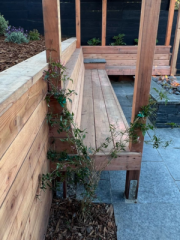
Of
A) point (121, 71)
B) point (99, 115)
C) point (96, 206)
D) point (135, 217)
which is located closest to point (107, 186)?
point (96, 206)

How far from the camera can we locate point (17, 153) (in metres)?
1.02

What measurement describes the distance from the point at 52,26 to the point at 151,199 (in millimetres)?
1797

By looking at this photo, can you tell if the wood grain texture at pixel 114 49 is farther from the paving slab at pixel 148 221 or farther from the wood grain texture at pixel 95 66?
the paving slab at pixel 148 221

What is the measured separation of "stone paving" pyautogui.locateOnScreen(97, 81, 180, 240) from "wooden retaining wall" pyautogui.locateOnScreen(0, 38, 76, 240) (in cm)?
77

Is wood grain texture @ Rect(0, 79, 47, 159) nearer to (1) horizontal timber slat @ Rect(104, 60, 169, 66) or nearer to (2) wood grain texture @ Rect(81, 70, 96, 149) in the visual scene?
(2) wood grain texture @ Rect(81, 70, 96, 149)

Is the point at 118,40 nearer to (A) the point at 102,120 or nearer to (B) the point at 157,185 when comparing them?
(A) the point at 102,120

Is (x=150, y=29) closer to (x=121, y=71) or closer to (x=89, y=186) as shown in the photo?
(x=89, y=186)

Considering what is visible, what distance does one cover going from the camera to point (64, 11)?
6941mm

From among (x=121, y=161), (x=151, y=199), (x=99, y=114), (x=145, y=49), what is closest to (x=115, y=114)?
(x=99, y=114)

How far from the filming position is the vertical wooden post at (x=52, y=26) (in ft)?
4.67

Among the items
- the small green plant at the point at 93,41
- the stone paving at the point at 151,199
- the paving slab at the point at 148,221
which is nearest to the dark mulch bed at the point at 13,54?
the stone paving at the point at 151,199

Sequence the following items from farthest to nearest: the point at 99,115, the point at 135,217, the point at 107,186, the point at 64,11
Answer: the point at 64,11
the point at 99,115
the point at 107,186
the point at 135,217

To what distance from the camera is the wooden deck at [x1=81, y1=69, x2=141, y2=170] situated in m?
1.99

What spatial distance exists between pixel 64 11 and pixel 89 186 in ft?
21.5
